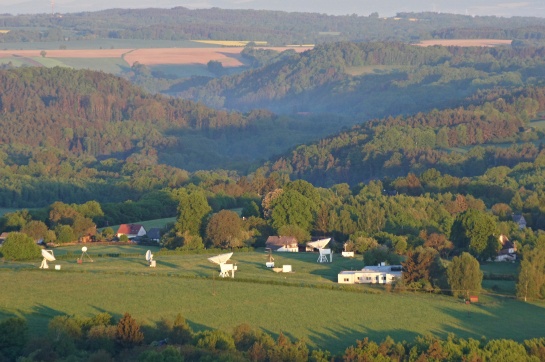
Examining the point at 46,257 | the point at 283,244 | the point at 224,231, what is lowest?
the point at 283,244

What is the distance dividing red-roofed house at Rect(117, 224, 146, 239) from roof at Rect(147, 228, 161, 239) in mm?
358

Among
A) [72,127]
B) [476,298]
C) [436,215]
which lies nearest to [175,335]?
[476,298]

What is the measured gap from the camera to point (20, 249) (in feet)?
178

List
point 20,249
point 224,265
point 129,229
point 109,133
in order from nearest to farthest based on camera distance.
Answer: point 224,265 → point 20,249 → point 129,229 → point 109,133

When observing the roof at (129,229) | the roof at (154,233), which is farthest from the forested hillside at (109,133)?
the roof at (154,233)

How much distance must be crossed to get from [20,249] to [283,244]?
12.2 metres

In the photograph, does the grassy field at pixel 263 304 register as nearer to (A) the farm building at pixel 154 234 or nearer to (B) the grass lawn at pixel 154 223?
(A) the farm building at pixel 154 234

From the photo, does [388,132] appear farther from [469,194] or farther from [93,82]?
[93,82]

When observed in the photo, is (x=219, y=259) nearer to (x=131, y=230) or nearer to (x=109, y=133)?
(x=131, y=230)

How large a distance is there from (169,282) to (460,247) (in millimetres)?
15782

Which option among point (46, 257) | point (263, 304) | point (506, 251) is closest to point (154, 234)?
point (46, 257)

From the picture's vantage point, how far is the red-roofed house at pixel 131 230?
6538 centimetres

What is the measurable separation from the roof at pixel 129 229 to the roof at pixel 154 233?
2.26 feet

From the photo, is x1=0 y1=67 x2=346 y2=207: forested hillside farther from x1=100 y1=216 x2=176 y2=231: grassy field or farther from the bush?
the bush
